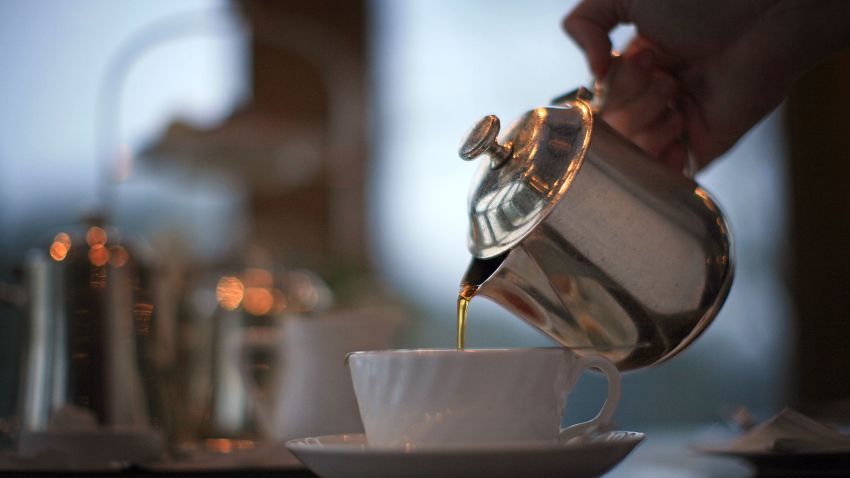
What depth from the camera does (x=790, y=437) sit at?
1.83ft

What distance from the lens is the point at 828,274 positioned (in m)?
2.08

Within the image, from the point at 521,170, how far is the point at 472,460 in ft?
0.72

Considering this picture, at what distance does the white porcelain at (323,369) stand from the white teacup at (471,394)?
11.5 inches

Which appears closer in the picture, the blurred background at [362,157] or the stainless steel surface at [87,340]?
the stainless steel surface at [87,340]

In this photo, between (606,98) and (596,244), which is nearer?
(596,244)

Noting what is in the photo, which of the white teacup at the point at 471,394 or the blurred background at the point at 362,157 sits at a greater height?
the blurred background at the point at 362,157

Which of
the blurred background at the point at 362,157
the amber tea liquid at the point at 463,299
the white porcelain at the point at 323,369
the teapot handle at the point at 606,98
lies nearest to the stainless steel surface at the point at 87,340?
the white porcelain at the point at 323,369

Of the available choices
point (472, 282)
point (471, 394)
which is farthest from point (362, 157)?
point (471, 394)

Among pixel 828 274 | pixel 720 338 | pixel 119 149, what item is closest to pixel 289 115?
pixel 119 149

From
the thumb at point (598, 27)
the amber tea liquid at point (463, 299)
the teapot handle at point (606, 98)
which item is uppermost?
the thumb at point (598, 27)

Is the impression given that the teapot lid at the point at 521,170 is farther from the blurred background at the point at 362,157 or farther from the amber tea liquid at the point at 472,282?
the blurred background at the point at 362,157

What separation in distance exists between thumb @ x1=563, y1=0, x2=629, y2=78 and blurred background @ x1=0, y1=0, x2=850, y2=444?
0.80 meters

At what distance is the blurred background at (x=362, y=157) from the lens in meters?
2.04

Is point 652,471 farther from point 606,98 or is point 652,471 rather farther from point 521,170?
point 606,98
